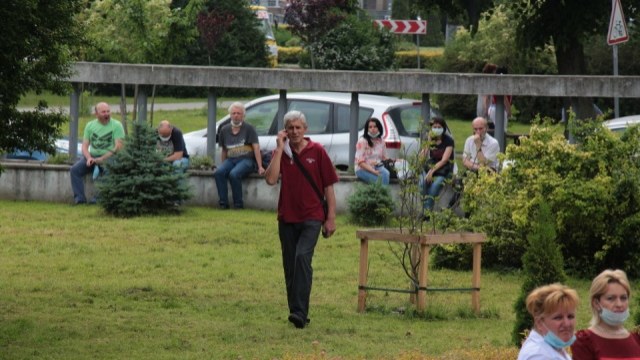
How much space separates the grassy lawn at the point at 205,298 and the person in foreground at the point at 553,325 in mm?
3351

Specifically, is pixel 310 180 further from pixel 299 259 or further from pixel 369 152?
pixel 369 152

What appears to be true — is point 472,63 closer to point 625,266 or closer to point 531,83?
point 531,83

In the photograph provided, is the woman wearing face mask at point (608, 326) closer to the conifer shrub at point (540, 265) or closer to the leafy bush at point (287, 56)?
the conifer shrub at point (540, 265)

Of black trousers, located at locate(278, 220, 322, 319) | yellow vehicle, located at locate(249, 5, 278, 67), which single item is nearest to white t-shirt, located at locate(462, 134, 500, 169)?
black trousers, located at locate(278, 220, 322, 319)

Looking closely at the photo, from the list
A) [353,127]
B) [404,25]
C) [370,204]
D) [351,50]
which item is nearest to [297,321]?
[370,204]

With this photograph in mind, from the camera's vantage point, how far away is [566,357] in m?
7.39

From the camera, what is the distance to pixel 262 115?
74.1 feet

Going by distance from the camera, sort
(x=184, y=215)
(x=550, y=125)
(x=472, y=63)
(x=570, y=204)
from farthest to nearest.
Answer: (x=472, y=63), (x=184, y=215), (x=550, y=125), (x=570, y=204)

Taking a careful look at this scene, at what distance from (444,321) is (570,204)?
2907 mm

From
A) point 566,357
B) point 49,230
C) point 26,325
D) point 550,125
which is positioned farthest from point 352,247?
point 566,357

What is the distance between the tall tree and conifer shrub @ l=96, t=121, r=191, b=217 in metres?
6.77

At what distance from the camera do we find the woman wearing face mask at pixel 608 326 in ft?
25.6

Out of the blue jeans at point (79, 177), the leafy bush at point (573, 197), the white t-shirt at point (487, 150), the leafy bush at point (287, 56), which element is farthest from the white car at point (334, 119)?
the leafy bush at point (287, 56)

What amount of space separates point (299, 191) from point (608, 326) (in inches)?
226
